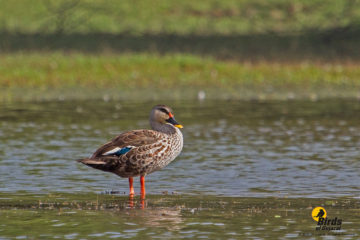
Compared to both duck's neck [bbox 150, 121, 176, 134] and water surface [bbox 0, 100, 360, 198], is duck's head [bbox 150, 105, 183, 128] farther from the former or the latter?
water surface [bbox 0, 100, 360, 198]

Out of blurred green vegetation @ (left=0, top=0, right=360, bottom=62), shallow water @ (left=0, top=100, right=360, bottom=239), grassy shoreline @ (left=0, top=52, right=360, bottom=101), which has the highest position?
blurred green vegetation @ (left=0, top=0, right=360, bottom=62)

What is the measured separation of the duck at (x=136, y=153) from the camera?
1214 cm

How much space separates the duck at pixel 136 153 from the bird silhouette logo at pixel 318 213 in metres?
2.43

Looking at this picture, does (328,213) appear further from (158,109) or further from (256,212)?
(158,109)

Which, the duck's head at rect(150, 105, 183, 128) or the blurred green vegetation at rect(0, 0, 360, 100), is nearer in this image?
the duck's head at rect(150, 105, 183, 128)

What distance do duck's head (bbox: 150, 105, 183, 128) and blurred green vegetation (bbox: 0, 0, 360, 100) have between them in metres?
15.0

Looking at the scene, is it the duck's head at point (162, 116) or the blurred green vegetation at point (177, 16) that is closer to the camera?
the duck's head at point (162, 116)

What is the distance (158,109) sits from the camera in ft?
41.9

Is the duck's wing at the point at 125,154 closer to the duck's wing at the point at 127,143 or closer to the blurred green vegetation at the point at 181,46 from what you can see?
the duck's wing at the point at 127,143

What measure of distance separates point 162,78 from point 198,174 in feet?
55.6

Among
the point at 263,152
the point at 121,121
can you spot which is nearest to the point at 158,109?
Answer: the point at 263,152

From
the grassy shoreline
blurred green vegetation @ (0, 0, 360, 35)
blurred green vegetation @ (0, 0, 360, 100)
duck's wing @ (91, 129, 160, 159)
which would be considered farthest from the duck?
blurred green vegetation @ (0, 0, 360, 35)

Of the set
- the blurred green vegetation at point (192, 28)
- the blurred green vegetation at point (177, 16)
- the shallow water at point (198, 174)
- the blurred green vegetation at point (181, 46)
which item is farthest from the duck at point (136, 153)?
the blurred green vegetation at point (177, 16)

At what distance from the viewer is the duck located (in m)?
12.1
